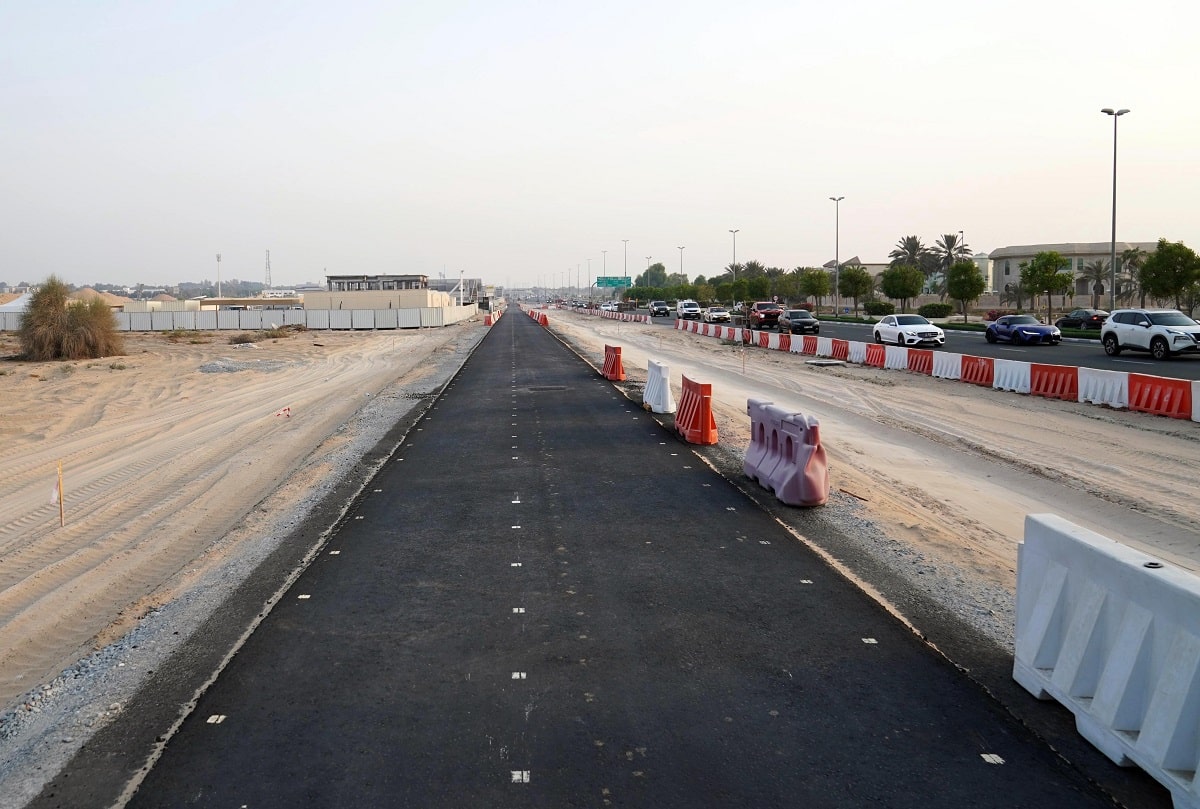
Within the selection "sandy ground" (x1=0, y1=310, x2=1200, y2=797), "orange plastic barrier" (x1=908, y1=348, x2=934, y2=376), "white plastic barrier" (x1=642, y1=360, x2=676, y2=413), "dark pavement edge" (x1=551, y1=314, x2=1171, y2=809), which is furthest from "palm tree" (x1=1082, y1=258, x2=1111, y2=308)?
"dark pavement edge" (x1=551, y1=314, x2=1171, y2=809)

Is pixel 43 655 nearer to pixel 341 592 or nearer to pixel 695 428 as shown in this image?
pixel 341 592

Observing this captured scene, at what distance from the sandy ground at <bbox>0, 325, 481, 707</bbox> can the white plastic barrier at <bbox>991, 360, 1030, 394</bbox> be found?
17.4 metres

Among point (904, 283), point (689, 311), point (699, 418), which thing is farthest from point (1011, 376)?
point (689, 311)

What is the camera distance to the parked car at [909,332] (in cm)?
3947

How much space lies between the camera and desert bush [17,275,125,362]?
44.9 metres

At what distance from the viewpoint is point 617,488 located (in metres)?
12.8

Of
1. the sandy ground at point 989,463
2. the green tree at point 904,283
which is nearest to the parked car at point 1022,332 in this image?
the sandy ground at point 989,463

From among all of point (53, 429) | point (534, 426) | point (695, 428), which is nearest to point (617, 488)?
point (695, 428)

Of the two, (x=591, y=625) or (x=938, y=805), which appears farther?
(x=591, y=625)

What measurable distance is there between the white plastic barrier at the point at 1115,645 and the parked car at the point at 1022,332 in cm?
3741

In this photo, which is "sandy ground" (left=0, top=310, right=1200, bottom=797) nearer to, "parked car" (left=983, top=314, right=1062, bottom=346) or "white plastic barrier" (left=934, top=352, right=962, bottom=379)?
"white plastic barrier" (left=934, top=352, right=962, bottom=379)

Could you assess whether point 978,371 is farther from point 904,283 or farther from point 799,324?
point 904,283

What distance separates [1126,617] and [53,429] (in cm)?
2263

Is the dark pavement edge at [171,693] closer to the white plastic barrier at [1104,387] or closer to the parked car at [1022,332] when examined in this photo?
the white plastic barrier at [1104,387]
